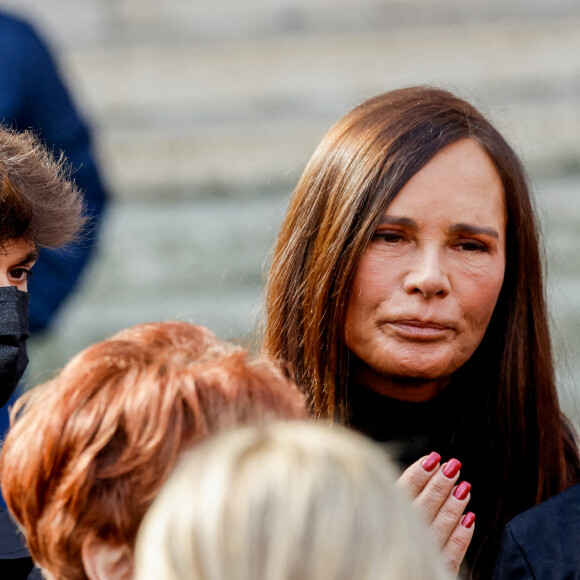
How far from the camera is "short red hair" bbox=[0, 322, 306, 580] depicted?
1234 mm

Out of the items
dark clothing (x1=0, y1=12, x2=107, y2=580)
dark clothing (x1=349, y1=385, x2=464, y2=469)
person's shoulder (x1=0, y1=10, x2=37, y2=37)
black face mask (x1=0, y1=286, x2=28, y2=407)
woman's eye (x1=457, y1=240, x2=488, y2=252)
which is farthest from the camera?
person's shoulder (x1=0, y1=10, x2=37, y2=37)

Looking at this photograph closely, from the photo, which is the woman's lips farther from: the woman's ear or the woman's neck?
the woman's ear

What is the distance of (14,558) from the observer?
1577 millimetres

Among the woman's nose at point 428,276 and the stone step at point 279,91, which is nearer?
the woman's nose at point 428,276

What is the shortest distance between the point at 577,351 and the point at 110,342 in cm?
306

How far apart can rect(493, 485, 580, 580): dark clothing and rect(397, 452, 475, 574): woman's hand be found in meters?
0.07

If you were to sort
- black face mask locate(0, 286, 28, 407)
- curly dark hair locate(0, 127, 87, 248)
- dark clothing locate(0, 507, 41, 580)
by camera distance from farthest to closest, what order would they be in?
curly dark hair locate(0, 127, 87, 248) → black face mask locate(0, 286, 28, 407) → dark clothing locate(0, 507, 41, 580)

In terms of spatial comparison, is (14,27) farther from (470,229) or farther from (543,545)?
(543,545)

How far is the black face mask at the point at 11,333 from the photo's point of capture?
66.3 inches

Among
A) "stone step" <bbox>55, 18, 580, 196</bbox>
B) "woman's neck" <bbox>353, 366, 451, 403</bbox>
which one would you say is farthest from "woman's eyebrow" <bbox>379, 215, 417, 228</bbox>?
"stone step" <bbox>55, 18, 580, 196</bbox>

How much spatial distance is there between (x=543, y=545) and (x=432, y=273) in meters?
0.50

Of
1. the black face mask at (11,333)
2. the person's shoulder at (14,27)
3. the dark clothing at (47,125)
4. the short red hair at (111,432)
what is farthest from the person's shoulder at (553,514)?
the person's shoulder at (14,27)

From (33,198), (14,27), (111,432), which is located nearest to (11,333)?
(33,198)

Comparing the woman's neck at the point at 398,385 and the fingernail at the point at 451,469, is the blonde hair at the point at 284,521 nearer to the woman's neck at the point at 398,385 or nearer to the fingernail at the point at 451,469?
the fingernail at the point at 451,469
